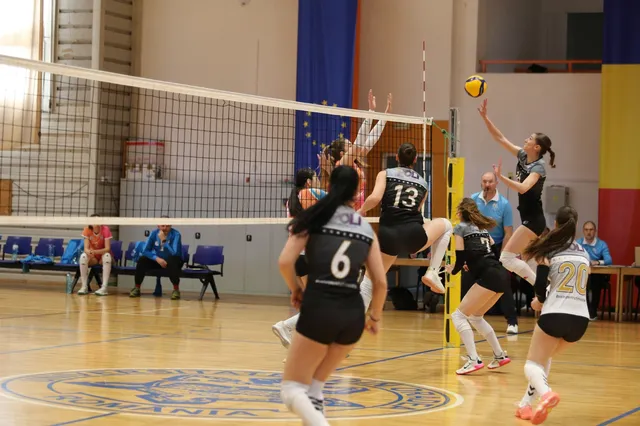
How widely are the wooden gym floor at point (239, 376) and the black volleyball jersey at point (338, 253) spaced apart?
1.58 metres

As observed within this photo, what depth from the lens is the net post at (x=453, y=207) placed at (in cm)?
1024

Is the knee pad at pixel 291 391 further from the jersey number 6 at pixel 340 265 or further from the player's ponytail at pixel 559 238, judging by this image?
the player's ponytail at pixel 559 238

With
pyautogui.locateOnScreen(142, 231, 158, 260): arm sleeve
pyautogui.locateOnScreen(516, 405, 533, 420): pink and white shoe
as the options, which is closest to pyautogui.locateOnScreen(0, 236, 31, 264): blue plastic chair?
pyautogui.locateOnScreen(142, 231, 158, 260): arm sleeve

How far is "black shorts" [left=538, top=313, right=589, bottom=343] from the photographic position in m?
6.23

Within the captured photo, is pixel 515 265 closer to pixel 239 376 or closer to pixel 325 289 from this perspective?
pixel 239 376

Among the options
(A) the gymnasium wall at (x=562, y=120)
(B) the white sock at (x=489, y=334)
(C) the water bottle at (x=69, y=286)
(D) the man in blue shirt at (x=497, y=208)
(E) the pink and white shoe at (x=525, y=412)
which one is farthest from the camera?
(A) the gymnasium wall at (x=562, y=120)

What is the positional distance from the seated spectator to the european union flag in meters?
3.80

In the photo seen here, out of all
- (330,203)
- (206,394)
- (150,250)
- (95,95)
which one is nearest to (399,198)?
(206,394)

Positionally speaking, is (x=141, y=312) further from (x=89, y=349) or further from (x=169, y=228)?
(x=89, y=349)

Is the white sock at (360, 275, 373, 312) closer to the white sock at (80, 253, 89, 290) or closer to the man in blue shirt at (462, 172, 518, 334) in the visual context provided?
the man in blue shirt at (462, 172, 518, 334)

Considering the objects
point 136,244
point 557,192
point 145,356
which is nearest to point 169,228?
point 136,244

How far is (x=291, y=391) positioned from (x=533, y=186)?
496 cm

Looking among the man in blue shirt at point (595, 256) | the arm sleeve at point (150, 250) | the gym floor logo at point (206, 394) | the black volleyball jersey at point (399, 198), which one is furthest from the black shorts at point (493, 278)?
the arm sleeve at point (150, 250)

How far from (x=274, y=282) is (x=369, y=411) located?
12.9m
